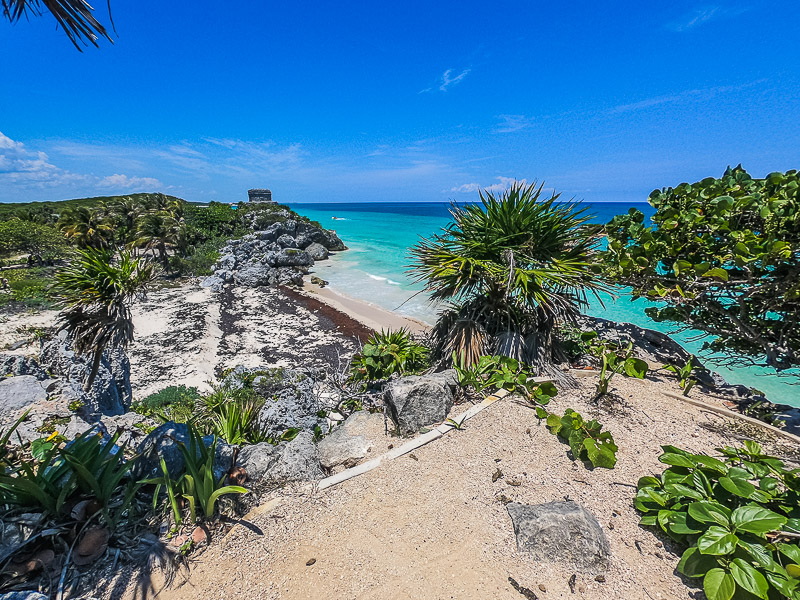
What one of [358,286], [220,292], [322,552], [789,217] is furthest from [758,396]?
[220,292]

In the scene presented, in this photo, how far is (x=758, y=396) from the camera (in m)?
4.40

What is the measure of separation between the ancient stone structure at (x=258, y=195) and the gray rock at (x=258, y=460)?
66.9m

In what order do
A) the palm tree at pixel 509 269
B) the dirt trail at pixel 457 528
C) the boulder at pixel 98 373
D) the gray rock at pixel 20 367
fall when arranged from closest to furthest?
the dirt trail at pixel 457 528 → the palm tree at pixel 509 269 → the gray rock at pixel 20 367 → the boulder at pixel 98 373

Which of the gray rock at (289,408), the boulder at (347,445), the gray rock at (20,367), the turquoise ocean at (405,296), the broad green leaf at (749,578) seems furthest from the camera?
the turquoise ocean at (405,296)

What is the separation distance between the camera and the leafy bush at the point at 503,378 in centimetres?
420

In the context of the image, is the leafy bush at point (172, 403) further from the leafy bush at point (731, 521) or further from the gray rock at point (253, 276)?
the gray rock at point (253, 276)

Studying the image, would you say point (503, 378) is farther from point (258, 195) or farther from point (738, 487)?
point (258, 195)

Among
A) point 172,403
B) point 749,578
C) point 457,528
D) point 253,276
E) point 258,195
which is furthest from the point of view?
point 258,195

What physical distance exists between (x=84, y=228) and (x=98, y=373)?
Result: 2792 cm

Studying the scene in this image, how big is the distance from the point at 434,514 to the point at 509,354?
266cm

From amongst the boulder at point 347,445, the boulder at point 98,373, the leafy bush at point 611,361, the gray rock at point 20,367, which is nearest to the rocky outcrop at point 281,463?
the boulder at point 347,445

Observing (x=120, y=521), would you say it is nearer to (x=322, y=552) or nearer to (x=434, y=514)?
(x=322, y=552)

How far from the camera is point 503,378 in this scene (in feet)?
14.9

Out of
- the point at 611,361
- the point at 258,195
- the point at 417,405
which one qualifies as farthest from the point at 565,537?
the point at 258,195
